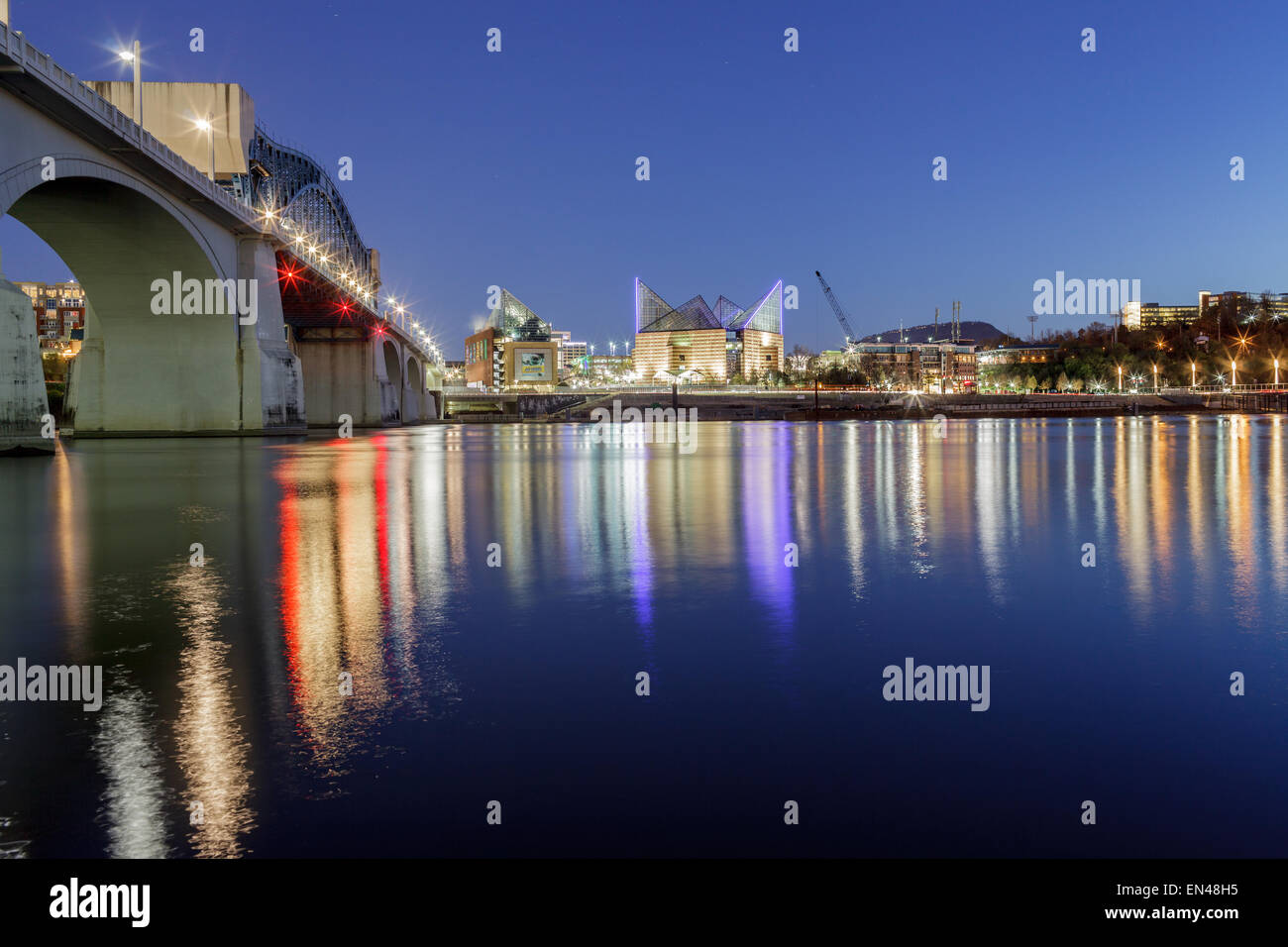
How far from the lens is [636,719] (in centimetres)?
582

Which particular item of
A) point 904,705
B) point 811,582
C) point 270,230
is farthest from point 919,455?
point 270,230

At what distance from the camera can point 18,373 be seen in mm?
31781

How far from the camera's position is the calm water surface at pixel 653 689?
4410mm

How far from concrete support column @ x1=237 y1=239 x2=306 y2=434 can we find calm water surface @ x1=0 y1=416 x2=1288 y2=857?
147ft

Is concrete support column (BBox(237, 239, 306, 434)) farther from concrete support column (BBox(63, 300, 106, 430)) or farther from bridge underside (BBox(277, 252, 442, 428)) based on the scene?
bridge underside (BBox(277, 252, 442, 428))

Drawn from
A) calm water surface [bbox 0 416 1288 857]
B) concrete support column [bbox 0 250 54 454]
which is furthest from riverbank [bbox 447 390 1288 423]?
calm water surface [bbox 0 416 1288 857]

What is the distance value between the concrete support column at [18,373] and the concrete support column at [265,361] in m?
24.1

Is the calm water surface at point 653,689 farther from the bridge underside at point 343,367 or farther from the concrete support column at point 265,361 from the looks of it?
the bridge underside at point 343,367

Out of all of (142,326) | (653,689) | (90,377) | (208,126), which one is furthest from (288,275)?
(653,689)

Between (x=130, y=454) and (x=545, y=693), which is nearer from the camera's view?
(x=545, y=693)

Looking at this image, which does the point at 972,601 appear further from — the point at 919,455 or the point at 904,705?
the point at 919,455

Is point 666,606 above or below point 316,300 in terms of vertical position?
below

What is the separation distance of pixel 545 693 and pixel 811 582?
5.01m

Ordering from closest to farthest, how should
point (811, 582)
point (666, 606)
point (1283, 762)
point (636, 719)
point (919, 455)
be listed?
point (1283, 762)
point (636, 719)
point (666, 606)
point (811, 582)
point (919, 455)
